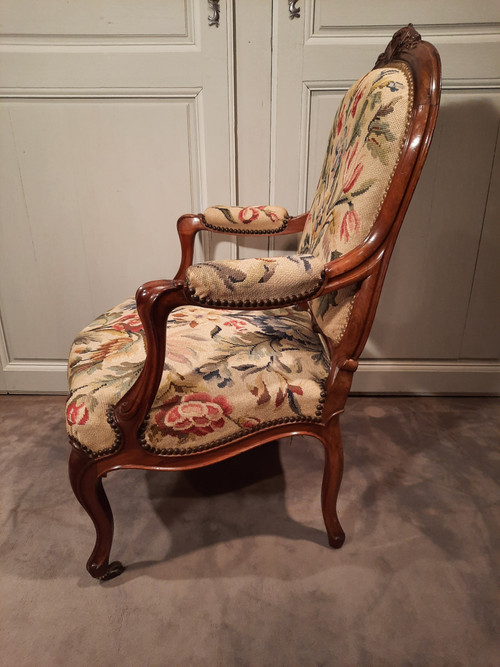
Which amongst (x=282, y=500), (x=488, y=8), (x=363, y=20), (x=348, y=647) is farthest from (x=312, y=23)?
(x=348, y=647)

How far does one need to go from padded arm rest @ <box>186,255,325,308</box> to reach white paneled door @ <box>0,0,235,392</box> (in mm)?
792

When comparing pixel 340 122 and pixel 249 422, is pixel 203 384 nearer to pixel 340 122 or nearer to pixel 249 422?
pixel 249 422

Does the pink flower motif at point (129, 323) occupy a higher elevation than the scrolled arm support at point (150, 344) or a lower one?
lower

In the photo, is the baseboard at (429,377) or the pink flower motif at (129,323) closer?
the pink flower motif at (129,323)

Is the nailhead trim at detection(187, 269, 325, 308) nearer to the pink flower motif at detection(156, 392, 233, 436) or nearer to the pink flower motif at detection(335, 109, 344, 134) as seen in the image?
the pink flower motif at detection(156, 392, 233, 436)

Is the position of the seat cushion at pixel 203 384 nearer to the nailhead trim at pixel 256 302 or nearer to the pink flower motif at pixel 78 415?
the pink flower motif at pixel 78 415

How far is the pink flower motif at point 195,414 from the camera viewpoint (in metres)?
0.72

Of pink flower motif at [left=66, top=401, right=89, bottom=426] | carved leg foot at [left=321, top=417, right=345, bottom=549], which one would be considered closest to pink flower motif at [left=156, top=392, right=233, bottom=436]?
pink flower motif at [left=66, top=401, right=89, bottom=426]

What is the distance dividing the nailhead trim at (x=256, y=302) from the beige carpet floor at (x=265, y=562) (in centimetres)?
65

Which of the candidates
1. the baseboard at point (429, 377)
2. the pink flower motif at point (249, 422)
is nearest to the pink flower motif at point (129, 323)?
the pink flower motif at point (249, 422)

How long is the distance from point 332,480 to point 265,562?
265mm

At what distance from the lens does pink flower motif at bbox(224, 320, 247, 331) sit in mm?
896

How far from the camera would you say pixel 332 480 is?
0.88m

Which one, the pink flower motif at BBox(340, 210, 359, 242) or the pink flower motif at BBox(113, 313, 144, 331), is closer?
the pink flower motif at BBox(340, 210, 359, 242)
